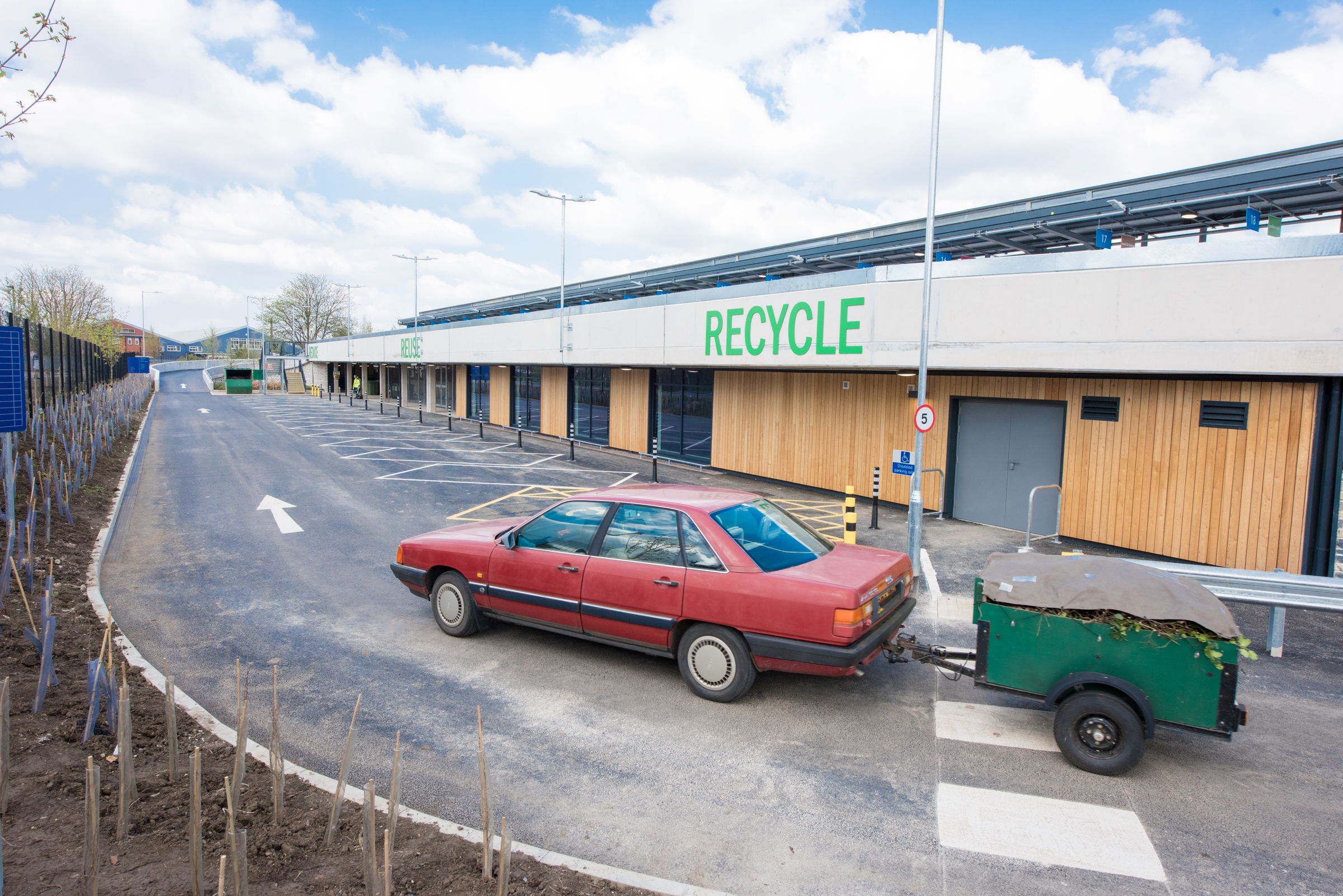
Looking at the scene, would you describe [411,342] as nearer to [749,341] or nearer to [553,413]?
[553,413]

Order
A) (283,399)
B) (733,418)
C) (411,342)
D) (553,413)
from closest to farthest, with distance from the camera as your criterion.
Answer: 1. (733,418)
2. (553,413)
3. (411,342)
4. (283,399)

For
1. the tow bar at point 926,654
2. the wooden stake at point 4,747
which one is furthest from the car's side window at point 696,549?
the wooden stake at point 4,747

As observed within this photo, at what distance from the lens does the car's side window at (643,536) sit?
5906 millimetres

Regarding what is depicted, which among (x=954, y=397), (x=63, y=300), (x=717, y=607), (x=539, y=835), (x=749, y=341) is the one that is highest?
(x=63, y=300)

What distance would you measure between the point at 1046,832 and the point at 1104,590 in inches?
61.0

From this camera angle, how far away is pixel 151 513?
12320 mm

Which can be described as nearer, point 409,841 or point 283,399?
point 409,841

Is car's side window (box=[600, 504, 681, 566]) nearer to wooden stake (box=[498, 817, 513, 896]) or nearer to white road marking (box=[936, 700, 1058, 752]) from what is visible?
white road marking (box=[936, 700, 1058, 752])

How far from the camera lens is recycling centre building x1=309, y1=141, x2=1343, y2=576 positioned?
905 centimetres

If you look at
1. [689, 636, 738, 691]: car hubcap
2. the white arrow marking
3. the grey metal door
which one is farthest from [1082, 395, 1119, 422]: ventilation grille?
the white arrow marking

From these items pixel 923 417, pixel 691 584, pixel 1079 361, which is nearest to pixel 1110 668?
pixel 691 584

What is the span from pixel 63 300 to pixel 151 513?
35.4 m

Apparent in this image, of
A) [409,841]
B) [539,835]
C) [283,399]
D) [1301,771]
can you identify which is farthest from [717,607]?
[283,399]

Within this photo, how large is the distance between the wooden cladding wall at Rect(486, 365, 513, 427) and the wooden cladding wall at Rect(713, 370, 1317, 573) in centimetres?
1890
